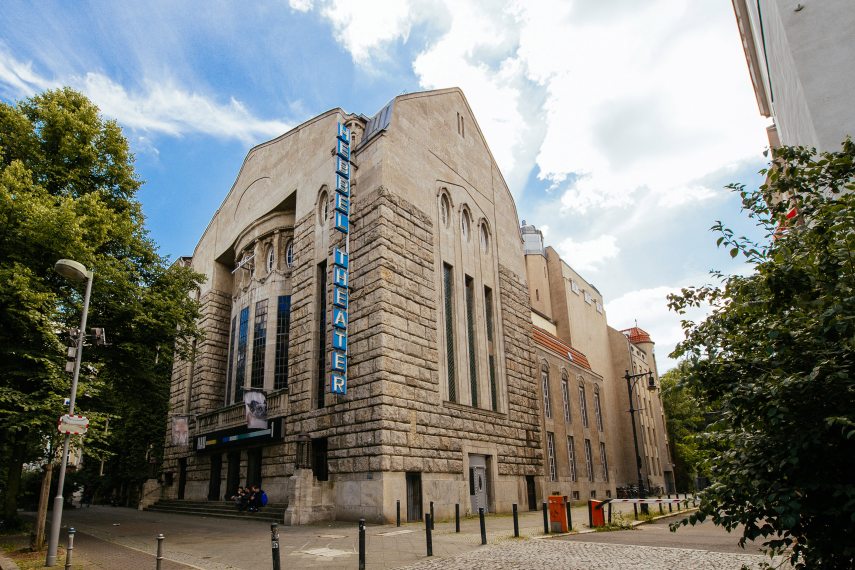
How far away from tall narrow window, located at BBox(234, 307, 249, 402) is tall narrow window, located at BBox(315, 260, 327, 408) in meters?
6.33

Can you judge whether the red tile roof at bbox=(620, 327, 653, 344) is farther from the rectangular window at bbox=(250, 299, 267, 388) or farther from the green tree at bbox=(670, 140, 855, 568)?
the green tree at bbox=(670, 140, 855, 568)

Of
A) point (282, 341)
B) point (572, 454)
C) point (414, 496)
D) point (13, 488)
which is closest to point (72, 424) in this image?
point (13, 488)

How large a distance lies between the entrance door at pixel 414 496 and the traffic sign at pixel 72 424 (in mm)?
11048

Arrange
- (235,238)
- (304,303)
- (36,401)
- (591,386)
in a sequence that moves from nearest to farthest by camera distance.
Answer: (36,401)
(304,303)
(235,238)
(591,386)

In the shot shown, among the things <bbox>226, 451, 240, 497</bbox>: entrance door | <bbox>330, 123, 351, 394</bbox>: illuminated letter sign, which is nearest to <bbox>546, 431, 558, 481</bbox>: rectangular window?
<bbox>330, 123, 351, 394</bbox>: illuminated letter sign

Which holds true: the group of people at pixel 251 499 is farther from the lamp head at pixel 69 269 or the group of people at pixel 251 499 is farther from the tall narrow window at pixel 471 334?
the lamp head at pixel 69 269

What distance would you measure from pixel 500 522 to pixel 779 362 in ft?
51.1

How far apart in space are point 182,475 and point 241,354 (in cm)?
867

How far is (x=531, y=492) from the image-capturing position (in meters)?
26.2

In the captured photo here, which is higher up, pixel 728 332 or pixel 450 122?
pixel 450 122

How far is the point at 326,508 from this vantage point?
1873cm

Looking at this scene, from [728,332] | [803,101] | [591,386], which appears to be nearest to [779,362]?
[728,332]

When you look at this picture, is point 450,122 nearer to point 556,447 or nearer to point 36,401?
point 556,447

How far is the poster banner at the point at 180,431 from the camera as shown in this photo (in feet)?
89.6
